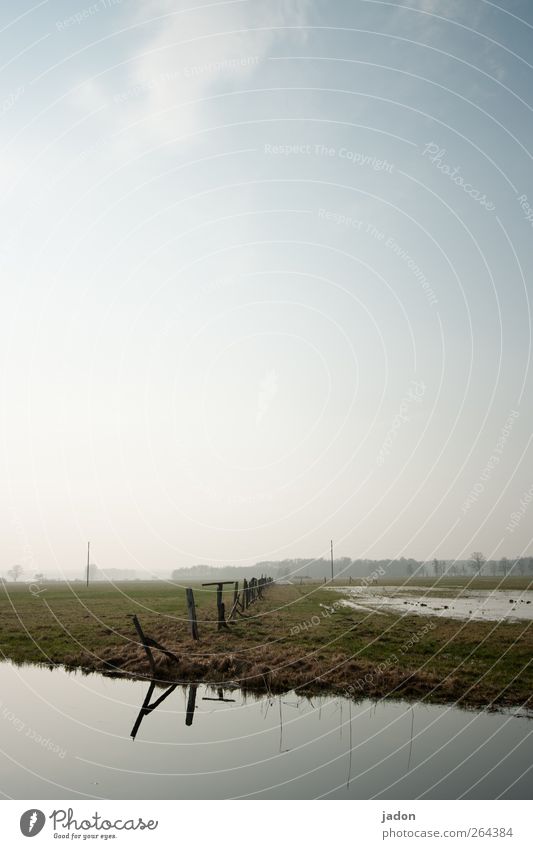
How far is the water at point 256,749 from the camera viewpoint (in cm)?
1040

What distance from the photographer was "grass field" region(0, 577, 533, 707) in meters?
17.3

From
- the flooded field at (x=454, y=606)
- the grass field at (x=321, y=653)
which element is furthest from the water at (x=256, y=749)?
the flooded field at (x=454, y=606)

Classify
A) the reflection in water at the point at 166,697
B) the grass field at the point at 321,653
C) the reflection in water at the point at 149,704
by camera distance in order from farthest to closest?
the grass field at the point at 321,653
the reflection in water at the point at 166,697
the reflection in water at the point at 149,704

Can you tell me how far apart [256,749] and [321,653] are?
9701 millimetres

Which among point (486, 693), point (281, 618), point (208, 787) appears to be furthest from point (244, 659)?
point (281, 618)

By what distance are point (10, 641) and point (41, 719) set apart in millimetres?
15049

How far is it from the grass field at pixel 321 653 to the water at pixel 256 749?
67.0 inches

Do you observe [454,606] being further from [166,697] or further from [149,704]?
[149,704]

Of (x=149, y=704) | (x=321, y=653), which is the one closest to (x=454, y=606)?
(x=321, y=653)

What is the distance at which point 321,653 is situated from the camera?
21453mm

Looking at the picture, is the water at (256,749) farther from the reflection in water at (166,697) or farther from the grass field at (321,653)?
the grass field at (321,653)

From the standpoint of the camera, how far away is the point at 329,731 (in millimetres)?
13195

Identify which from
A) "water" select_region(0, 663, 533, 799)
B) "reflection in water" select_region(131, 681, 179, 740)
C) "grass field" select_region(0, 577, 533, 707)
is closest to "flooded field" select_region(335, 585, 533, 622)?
"grass field" select_region(0, 577, 533, 707)
